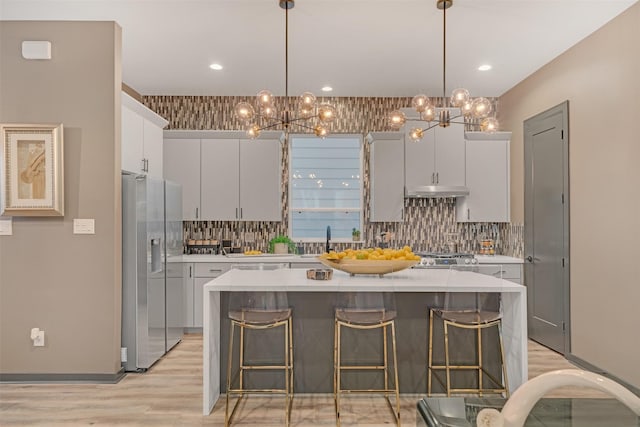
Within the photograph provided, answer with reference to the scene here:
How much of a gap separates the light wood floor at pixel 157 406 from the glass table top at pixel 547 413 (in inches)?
63.4

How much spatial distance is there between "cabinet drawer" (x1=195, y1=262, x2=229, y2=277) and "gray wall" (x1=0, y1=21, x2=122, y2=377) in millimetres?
1547

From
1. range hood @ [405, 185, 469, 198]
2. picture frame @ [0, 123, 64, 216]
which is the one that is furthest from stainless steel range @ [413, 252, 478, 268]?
picture frame @ [0, 123, 64, 216]

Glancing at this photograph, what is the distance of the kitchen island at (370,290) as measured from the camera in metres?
2.80

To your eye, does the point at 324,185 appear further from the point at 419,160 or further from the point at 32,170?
the point at 32,170

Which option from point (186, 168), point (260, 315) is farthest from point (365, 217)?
point (260, 315)

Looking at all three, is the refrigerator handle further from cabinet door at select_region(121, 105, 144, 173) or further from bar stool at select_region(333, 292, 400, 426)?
bar stool at select_region(333, 292, 400, 426)

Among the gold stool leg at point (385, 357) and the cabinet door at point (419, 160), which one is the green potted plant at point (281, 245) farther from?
the gold stool leg at point (385, 357)

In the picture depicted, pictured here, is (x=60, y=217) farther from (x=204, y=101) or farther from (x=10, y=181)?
(x=204, y=101)

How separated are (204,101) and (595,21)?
4.32m

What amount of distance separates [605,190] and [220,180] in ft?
13.2

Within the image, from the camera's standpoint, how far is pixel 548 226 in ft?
14.9

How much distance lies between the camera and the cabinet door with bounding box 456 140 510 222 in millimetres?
5438

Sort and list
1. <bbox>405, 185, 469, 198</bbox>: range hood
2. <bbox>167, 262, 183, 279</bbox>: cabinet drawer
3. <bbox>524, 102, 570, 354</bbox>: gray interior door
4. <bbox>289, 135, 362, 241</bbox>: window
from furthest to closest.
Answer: <bbox>289, 135, 362, 241</bbox>: window < <bbox>405, 185, 469, 198</bbox>: range hood < <bbox>167, 262, 183, 279</bbox>: cabinet drawer < <bbox>524, 102, 570, 354</bbox>: gray interior door

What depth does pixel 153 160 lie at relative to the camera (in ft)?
16.0
